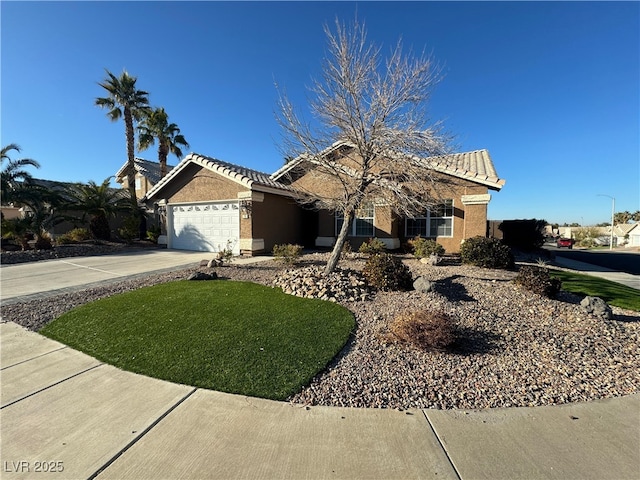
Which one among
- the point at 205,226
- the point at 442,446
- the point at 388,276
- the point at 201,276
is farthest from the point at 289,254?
the point at 442,446

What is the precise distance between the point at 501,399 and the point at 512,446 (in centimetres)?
75

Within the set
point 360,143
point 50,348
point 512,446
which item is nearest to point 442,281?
point 360,143

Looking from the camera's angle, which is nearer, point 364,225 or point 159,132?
point 364,225

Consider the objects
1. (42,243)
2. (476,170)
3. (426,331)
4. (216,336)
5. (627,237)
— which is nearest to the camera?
(426,331)

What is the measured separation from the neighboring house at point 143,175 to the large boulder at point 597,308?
1091 inches

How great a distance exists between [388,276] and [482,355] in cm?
308

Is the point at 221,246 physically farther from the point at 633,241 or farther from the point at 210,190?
the point at 633,241

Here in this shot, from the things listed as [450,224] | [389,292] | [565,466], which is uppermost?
[450,224]

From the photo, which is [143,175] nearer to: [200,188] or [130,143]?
[130,143]

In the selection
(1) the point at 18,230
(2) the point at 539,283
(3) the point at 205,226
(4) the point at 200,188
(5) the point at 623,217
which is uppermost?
(5) the point at 623,217

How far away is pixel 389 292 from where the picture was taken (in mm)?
6832

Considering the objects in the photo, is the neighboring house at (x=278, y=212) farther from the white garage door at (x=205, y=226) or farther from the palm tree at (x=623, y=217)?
the palm tree at (x=623, y=217)

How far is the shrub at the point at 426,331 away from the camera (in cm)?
409

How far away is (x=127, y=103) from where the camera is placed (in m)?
20.6
